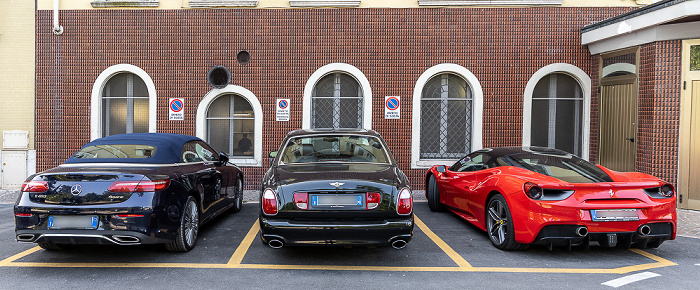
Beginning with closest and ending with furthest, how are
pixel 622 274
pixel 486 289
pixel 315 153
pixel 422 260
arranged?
1. pixel 486 289
2. pixel 622 274
3. pixel 422 260
4. pixel 315 153

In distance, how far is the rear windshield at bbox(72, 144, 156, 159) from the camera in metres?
5.28

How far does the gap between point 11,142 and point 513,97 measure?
38.8ft

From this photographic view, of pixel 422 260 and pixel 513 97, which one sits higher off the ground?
pixel 513 97

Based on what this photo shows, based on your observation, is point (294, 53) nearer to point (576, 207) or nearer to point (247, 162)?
point (247, 162)

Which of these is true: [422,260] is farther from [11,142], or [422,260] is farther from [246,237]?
[11,142]

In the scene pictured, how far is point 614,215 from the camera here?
471 cm

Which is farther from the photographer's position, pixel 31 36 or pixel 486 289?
pixel 31 36

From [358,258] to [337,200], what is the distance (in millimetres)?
994

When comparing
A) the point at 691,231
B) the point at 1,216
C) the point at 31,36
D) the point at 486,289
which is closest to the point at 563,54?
the point at 691,231

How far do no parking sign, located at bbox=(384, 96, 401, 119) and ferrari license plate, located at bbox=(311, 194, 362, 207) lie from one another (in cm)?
640

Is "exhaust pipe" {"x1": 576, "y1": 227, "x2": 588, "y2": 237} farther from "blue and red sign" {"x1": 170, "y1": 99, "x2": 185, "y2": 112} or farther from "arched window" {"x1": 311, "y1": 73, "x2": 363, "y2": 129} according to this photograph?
"blue and red sign" {"x1": 170, "y1": 99, "x2": 185, "y2": 112}

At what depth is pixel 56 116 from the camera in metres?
10.7

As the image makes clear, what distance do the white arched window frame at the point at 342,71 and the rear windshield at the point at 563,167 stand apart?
16.5ft

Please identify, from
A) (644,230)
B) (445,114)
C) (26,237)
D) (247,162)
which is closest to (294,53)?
(247,162)
